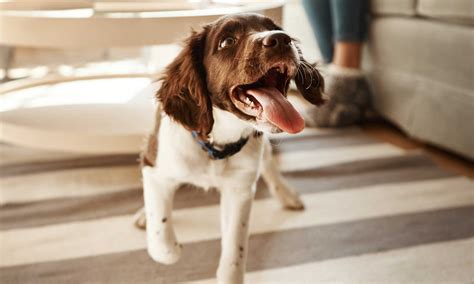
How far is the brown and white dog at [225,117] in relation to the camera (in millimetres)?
850

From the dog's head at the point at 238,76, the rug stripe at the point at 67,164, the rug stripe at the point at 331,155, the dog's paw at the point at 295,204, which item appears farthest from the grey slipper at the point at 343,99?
the dog's head at the point at 238,76

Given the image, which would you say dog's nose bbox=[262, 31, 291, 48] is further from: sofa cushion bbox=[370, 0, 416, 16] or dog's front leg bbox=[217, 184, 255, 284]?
sofa cushion bbox=[370, 0, 416, 16]

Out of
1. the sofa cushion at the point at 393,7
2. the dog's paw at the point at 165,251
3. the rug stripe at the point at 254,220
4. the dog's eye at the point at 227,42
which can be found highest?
the dog's eye at the point at 227,42

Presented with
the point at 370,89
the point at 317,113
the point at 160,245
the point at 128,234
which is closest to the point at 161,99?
the point at 160,245

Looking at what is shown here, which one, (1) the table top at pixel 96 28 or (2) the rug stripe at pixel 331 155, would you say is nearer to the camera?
(1) the table top at pixel 96 28

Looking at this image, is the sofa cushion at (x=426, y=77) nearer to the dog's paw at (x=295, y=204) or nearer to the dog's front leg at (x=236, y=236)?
the dog's paw at (x=295, y=204)

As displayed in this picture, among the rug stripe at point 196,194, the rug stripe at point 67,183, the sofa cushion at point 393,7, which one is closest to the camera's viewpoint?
the rug stripe at point 196,194

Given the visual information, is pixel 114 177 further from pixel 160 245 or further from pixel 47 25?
pixel 160 245

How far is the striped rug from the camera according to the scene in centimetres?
120

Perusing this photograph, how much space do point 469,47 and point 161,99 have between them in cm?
124

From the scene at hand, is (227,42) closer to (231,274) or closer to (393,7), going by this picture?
(231,274)

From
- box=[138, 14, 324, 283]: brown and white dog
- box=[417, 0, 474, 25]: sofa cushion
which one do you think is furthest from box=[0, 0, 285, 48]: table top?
box=[417, 0, 474, 25]: sofa cushion

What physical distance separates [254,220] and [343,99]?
0.99 meters

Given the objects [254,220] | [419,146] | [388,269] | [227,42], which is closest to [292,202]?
[254,220]
